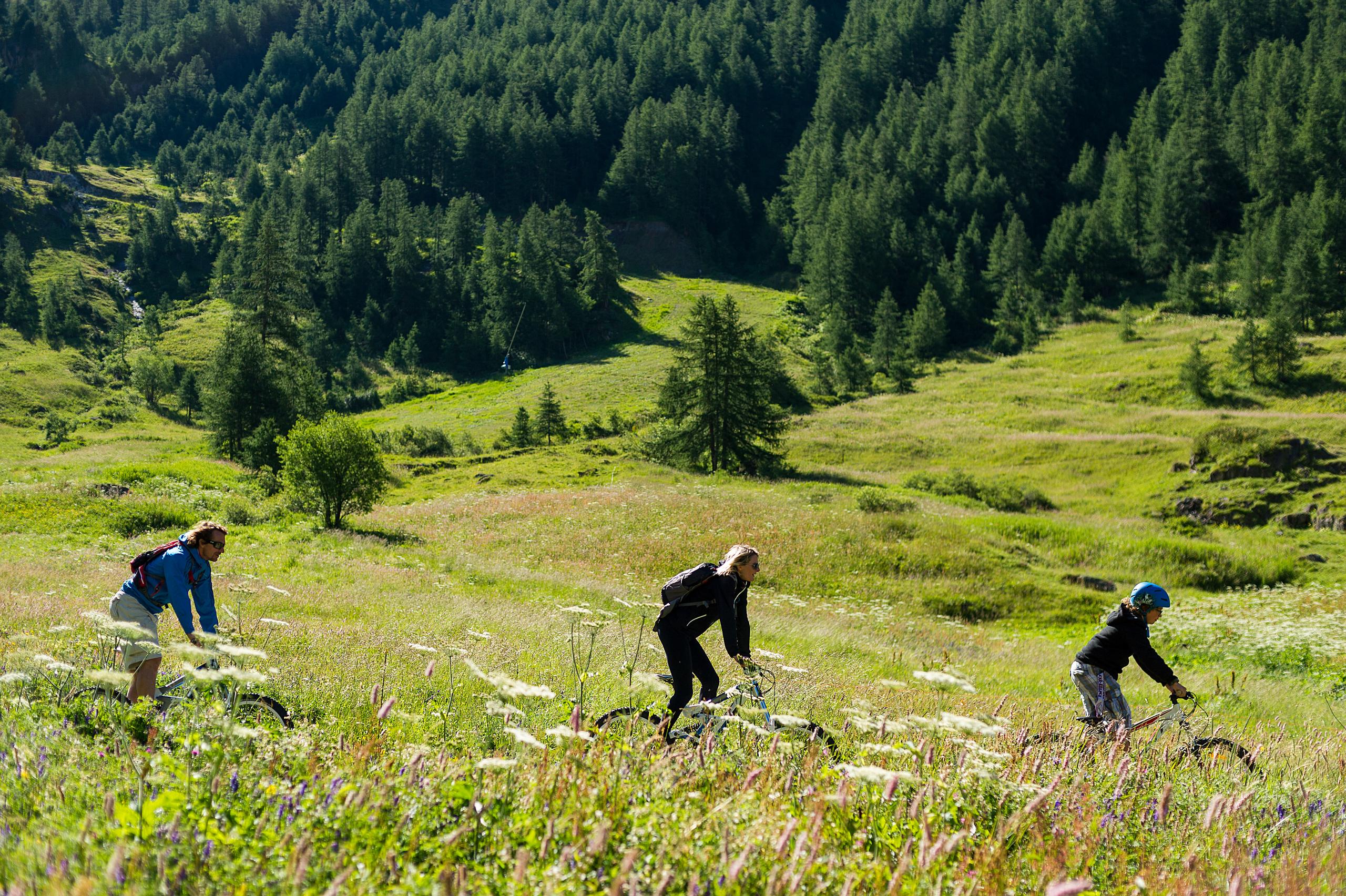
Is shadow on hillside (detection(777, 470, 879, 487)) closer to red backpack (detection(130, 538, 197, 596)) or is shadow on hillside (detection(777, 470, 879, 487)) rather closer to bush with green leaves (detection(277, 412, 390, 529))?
bush with green leaves (detection(277, 412, 390, 529))

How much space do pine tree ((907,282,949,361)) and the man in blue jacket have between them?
8987 centimetres

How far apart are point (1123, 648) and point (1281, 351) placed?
66767 mm

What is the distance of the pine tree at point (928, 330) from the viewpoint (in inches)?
3578

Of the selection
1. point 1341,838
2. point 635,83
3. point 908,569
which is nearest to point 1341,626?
point 908,569

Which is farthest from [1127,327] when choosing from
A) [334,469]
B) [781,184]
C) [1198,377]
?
[781,184]

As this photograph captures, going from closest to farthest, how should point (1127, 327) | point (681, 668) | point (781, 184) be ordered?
point (681, 668)
point (1127, 327)
point (781, 184)

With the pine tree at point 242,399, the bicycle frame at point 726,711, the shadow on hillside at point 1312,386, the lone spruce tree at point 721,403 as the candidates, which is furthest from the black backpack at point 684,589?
the shadow on hillside at point 1312,386

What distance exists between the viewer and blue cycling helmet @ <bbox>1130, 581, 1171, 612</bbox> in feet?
25.6

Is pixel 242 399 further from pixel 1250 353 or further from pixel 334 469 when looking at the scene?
pixel 1250 353

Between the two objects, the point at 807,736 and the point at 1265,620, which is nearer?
the point at 807,736

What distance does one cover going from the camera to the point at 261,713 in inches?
236

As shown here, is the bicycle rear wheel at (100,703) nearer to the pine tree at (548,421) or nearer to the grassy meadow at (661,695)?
the grassy meadow at (661,695)

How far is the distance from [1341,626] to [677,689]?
2208cm

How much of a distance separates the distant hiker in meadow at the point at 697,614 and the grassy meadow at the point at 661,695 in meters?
0.98
